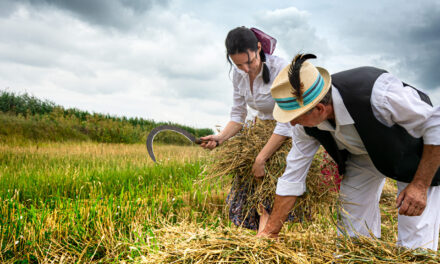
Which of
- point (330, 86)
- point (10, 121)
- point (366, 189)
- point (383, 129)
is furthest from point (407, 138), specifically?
point (10, 121)

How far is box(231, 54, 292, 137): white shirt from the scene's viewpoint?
277 centimetres

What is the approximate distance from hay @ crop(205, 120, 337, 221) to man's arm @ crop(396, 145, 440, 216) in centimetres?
62

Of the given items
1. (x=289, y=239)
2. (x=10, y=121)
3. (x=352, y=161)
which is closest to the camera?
(x=289, y=239)

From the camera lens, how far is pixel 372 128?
200 centimetres

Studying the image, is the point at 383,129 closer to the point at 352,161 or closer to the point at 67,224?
the point at 352,161

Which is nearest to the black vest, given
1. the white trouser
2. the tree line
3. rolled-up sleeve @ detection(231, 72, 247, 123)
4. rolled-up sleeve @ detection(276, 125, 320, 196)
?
the white trouser

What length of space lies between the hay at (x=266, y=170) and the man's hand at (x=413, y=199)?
1.98ft

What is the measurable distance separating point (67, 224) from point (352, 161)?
2.52 metres

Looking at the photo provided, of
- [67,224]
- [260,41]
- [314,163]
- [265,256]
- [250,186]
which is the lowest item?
[67,224]

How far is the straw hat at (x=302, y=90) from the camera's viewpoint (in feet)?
6.39

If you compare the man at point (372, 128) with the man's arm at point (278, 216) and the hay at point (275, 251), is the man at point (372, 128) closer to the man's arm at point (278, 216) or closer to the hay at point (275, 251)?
the man's arm at point (278, 216)

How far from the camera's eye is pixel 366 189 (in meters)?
2.66

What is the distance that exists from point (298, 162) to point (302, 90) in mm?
633

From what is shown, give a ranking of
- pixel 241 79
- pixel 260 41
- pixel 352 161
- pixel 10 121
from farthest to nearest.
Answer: pixel 10 121
pixel 241 79
pixel 260 41
pixel 352 161
